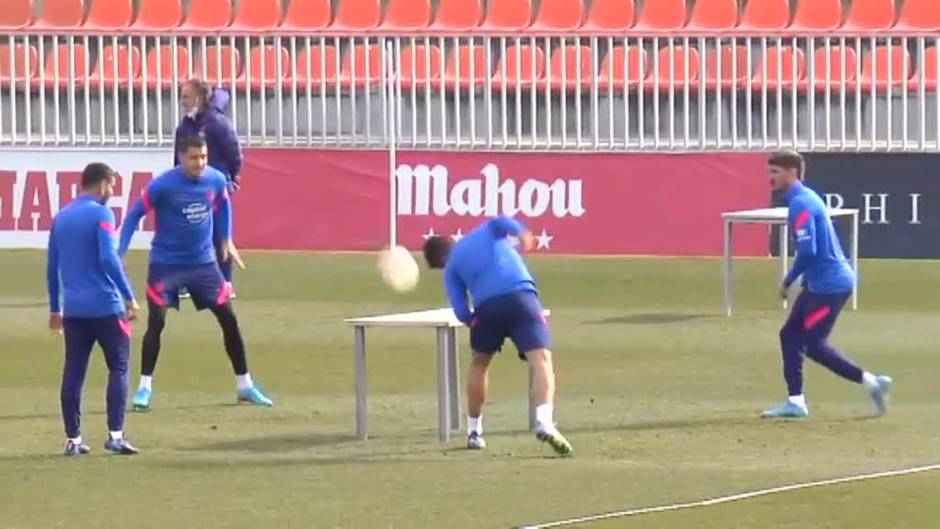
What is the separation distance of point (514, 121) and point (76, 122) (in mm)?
4512

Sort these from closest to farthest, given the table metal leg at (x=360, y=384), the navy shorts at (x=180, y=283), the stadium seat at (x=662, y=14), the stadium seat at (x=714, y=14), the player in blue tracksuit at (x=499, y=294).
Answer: the player in blue tracksuit at (x=499, y=294) < the table metal leg at (x=360, y=384) < the navy shorts at (x=180, y=283) < the stadium seat at (x=714, y=14) < the stadium seat at (x=662, y=14)

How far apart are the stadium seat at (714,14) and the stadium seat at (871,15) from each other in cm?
120

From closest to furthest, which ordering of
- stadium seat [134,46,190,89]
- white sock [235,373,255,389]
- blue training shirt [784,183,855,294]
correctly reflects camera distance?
blue training shirt [784,183,855,294] < white sock [235,373,255,389] < stadium seat [134,46,190,89]

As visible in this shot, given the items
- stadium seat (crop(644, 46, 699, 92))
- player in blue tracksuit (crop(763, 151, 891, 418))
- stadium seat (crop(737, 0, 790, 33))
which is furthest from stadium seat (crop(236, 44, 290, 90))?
player in blue tracksuit (crop(763, 151, 891, 418))

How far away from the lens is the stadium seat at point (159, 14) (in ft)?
87.0

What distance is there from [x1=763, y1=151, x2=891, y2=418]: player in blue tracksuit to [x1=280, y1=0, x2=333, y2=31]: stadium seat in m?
12.5

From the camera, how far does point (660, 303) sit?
2025 centimetres

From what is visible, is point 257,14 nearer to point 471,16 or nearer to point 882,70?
point 471,16

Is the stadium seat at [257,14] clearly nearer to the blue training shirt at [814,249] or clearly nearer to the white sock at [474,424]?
the blue training shirt at [814,249]

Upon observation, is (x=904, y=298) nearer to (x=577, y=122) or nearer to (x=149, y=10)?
(x=577, y=122)

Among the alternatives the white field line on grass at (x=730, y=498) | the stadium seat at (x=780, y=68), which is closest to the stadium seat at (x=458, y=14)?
the stadium seat at (x=780, y=68)

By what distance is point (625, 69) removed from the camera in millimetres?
23953

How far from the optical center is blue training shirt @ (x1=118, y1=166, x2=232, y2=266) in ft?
48.5

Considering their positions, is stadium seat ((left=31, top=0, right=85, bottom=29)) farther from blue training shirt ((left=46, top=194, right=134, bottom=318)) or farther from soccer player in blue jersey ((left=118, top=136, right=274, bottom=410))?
blue training shirt ((left=46, top=194, right=134, bottom=318))
